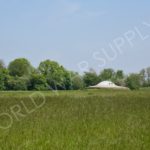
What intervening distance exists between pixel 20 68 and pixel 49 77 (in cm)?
2148

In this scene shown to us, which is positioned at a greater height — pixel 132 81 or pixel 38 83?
pixel 132 81

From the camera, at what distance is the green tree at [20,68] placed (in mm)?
70569

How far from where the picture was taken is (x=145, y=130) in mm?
6754

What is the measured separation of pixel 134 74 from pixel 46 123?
67.6m

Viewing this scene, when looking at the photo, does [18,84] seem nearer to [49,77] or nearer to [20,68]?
[49,77]

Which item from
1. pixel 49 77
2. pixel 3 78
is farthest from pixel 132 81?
pixel 3 78

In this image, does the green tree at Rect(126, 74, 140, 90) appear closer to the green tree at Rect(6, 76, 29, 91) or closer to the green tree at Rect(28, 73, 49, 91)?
the green tree at Rect(28, 73, 49, 91)

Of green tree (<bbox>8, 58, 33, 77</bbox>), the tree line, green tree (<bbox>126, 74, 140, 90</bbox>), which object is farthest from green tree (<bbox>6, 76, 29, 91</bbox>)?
green tree (<bbox>126, 74, 140, 90</bbox>)

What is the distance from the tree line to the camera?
168 ft

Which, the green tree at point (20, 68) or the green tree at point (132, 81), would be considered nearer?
the green tree at point (132, 81)

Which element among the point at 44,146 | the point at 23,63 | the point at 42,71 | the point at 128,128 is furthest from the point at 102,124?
the point at 23,63

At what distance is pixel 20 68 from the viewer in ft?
239

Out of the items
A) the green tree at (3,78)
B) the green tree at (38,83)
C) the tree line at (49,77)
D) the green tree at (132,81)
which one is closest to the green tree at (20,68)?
the tree line at (49,77)

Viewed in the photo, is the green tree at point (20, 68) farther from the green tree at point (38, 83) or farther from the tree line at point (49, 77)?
the green tree at point (38, 83)
